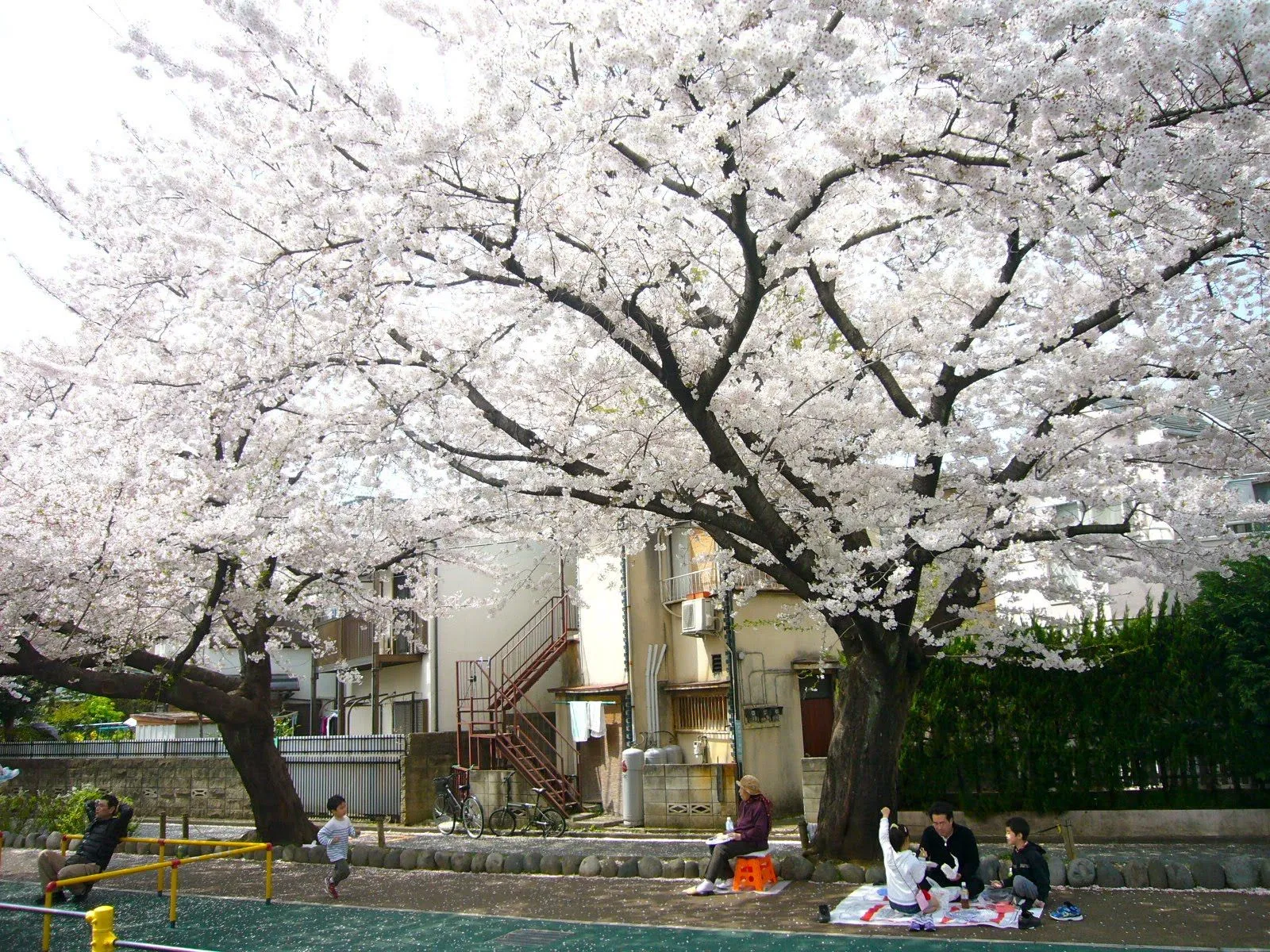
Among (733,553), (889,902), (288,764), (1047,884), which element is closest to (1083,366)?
(733,553)

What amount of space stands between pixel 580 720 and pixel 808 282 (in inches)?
419

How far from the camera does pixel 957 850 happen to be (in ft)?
30.6

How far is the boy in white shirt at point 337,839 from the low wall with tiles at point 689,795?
209 inches

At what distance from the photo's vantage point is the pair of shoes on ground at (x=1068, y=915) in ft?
27.9

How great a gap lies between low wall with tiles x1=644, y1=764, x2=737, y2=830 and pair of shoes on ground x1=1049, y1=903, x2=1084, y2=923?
677cm

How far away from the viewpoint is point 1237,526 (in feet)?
51.4

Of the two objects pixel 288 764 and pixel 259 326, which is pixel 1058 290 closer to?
pixel 259 326

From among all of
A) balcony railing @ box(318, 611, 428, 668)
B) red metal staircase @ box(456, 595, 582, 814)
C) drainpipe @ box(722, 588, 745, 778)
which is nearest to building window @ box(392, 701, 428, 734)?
balcony railing @ box(318, 611, 428, 668)

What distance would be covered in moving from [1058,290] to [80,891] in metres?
13.0

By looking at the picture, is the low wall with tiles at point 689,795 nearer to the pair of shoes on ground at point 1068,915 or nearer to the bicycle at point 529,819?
the bicycle at point 529,819

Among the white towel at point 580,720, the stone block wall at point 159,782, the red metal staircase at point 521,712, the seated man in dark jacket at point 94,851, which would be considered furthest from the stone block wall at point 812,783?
the stone block wall at point 159,782

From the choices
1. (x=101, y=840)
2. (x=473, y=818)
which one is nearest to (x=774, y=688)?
(x=473, y=818)

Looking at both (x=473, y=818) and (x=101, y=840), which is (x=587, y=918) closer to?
(x=101, y=840)

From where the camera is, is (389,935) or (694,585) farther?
(694,585)
